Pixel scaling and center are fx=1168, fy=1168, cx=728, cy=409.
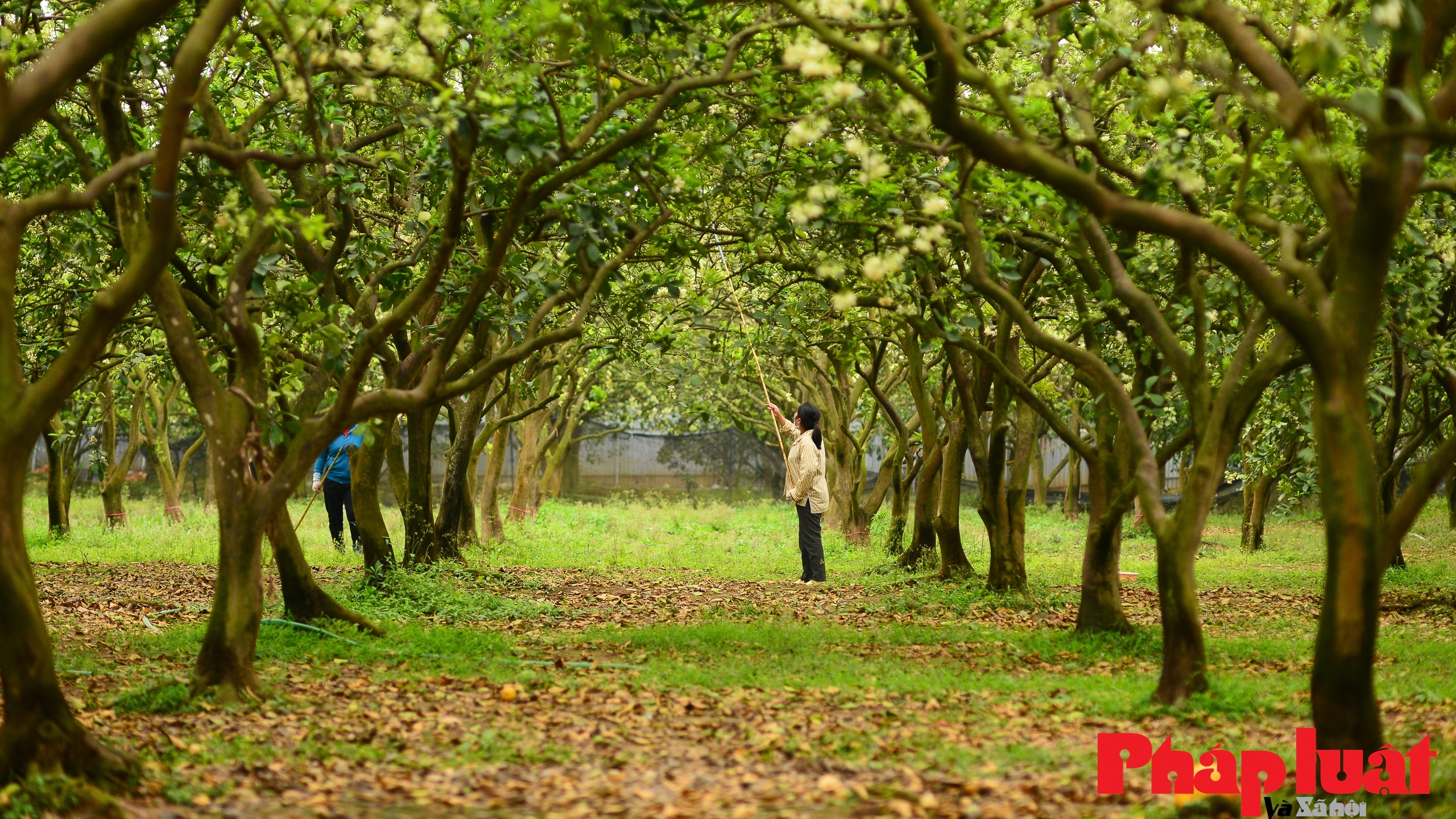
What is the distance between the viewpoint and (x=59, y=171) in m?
7.64

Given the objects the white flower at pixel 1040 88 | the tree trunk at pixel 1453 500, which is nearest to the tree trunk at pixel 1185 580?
the white flower at pixel 1040 88

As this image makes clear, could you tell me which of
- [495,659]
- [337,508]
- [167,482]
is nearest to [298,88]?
[495,659]

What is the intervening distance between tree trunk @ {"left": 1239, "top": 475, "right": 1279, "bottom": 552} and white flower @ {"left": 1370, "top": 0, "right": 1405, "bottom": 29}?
1555 cm

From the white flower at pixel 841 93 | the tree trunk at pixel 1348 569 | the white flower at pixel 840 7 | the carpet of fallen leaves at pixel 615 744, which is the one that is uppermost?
the white flower at pixel 840 7

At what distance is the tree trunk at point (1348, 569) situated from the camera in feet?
16.0

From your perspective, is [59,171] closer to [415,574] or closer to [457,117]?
[457,117]

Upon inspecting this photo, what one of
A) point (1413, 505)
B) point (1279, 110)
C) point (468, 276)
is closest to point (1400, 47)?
point (1279, 110)

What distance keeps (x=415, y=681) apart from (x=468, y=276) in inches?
123

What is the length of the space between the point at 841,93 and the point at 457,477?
9.32 m

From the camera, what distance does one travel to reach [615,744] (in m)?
5.80

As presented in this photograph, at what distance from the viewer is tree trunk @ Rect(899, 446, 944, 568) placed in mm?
14406

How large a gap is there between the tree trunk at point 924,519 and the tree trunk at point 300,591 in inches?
292

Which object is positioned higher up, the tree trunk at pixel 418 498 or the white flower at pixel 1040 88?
the white flower at pixel 1040 88

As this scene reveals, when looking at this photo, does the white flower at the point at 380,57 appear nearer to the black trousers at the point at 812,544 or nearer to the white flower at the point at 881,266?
the white flower at the point at 881,266
